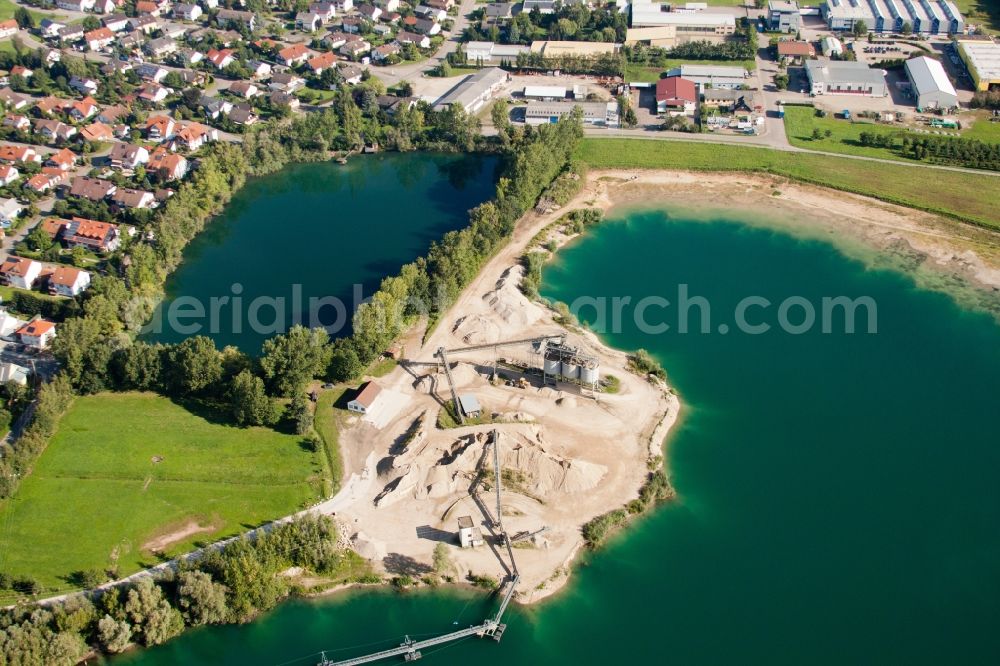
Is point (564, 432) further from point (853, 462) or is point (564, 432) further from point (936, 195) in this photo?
point (936, 195)

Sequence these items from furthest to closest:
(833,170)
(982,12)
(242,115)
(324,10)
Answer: (324,10)
(982,12)
(242,115)
(833,170)

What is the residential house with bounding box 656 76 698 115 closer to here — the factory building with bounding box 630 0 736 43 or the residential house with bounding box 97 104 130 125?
the factory building with bounding box 630 0 736 43

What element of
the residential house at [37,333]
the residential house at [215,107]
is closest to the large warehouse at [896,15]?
the residential house at [215,107]

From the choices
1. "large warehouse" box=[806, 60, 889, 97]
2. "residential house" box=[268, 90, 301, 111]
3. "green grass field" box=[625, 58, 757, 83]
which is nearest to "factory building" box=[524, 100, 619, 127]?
"green grass field" box=[625, 58, 757, 83]

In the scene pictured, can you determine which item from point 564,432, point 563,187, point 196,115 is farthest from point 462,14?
point 564,432

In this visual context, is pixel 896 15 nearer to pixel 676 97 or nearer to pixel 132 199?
pixel 676 97

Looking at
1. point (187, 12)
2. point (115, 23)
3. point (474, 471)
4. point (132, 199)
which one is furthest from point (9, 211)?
point (187, 12)
